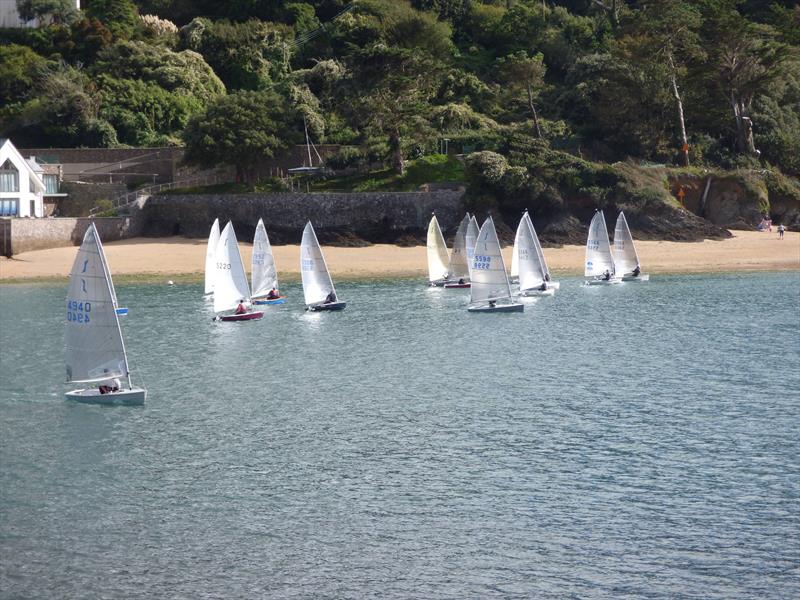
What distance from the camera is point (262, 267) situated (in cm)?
6569

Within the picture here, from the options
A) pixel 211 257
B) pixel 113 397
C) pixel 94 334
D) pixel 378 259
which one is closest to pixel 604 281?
pixel 378 259

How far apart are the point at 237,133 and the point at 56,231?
15.8 metres

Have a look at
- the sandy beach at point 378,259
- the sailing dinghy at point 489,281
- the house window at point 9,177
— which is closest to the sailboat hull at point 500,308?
the sailing dinghy at point 489,281

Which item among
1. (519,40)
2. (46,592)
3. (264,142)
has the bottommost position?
Answer: (46,592)

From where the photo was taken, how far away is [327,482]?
2986 cm

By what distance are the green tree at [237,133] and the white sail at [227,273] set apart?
101ft

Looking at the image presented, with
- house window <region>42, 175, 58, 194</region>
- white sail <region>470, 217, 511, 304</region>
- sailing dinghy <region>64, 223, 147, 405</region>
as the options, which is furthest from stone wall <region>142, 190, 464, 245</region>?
sailing dinghy <region>64, 223, 147, 405</region>

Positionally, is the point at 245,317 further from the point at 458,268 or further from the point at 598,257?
the point at 598,257

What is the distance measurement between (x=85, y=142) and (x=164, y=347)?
5548 centimetres

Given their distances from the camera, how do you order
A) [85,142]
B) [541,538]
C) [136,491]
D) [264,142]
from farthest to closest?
[85,142] → [264,142] → [136,491] → [541,538]

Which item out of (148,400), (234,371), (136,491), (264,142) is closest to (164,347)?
(234,371)

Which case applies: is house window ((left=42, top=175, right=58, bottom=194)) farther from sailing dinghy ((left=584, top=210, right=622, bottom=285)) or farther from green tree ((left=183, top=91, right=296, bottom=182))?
sailing dinghy ((left=584, top=210, right=622, bottom=285))

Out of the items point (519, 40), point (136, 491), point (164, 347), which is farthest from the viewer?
point (519, 40)

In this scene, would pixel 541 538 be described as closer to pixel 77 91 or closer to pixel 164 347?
pixel 164 347
